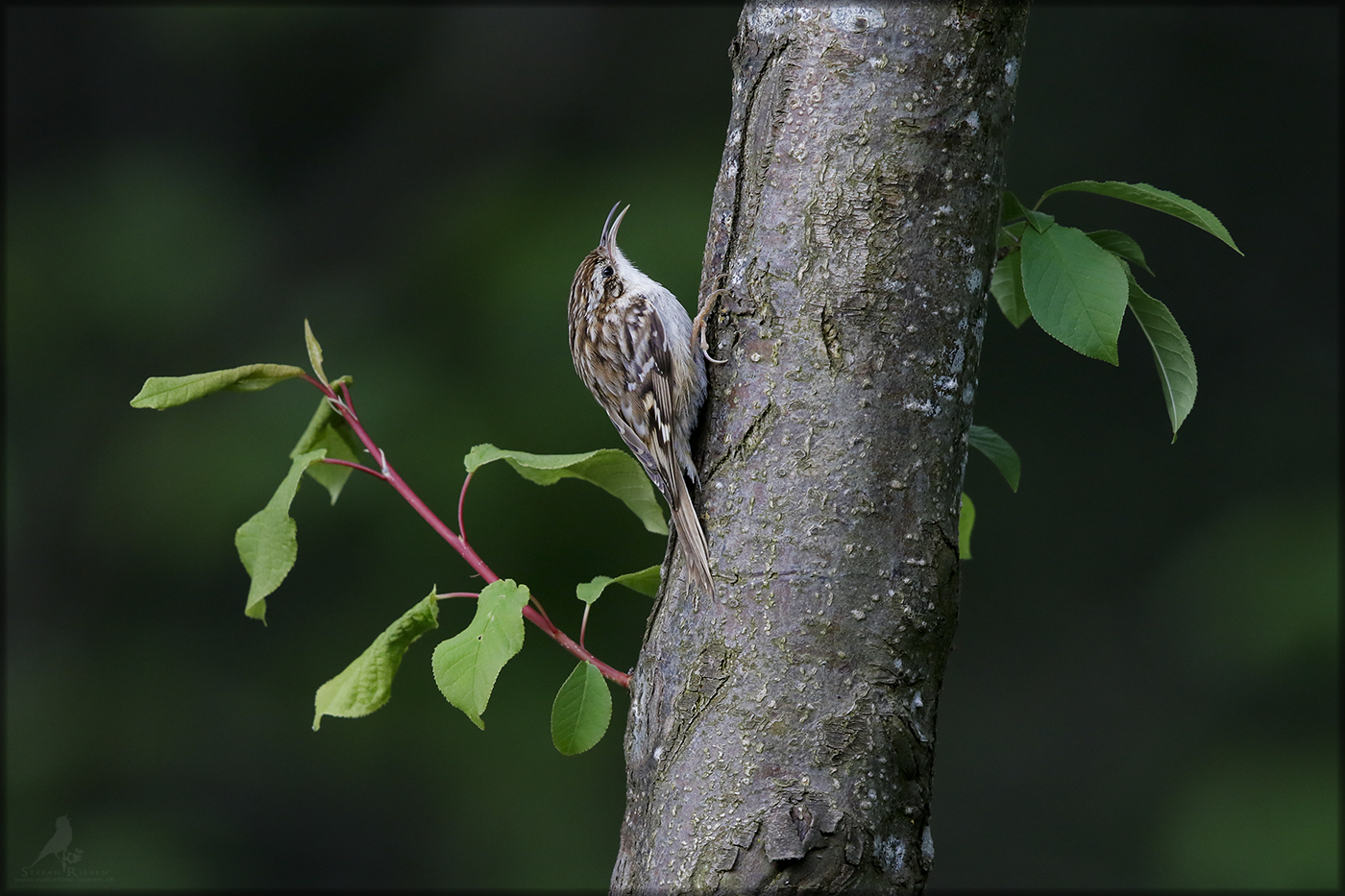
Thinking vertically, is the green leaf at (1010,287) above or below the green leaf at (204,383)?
above

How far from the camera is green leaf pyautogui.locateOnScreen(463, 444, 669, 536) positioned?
0.97m

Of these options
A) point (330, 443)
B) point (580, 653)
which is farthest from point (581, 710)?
point (330, 443)

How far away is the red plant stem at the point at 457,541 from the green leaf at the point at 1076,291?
1.51 feet

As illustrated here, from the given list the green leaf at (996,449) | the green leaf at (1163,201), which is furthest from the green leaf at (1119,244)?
the green leaf at (996,449)

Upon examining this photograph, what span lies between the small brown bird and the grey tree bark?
0.23ft

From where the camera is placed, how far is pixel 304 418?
3926mm

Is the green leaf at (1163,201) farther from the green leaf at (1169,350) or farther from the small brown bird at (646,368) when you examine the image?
the small brown bird at (646,368)

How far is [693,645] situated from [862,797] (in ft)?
0.57

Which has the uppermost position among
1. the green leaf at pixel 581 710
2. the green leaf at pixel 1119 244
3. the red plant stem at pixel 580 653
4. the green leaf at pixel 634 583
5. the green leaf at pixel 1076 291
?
the green leaf at pixel 1119 244

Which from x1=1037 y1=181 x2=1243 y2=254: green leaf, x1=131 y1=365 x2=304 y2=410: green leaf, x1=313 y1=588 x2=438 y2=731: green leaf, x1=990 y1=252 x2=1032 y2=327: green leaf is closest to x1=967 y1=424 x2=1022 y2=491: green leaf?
x1=990 y1=252 x2=1032 y2=327: green leaf

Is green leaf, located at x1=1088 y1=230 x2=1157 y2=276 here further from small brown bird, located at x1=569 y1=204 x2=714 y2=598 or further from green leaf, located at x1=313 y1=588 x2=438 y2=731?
green leaf, located at x1=313 y1=588 x2=438 y2=731

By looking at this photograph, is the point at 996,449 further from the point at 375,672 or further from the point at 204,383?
the point at 204,383

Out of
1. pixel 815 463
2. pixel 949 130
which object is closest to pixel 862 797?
Answer: pixel 815 463

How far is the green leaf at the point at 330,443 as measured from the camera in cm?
108
